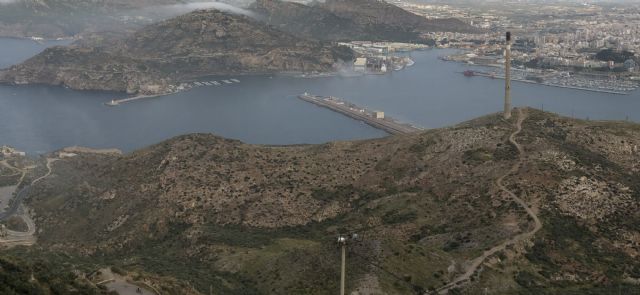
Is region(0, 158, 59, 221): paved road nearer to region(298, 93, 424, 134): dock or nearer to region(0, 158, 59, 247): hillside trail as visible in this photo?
region(0, 158, 59, 247): hillside trail

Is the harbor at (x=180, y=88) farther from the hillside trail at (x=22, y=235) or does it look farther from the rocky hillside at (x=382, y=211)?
the rocky hillside at (x=382, y=211)

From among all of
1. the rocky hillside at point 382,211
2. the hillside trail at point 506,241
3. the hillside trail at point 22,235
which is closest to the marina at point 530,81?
the rocky hillside at point 382,211

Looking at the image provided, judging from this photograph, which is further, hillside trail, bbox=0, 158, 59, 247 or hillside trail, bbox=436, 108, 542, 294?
hillside trail, bbox=0, 158, 59, 247

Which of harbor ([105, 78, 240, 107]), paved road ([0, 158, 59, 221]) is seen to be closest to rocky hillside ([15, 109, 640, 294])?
paved road ([0, 158, 59, 221])

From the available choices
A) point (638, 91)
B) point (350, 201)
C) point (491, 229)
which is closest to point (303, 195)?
point (350, 201)

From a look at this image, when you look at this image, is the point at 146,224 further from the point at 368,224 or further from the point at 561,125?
the point at 561,125

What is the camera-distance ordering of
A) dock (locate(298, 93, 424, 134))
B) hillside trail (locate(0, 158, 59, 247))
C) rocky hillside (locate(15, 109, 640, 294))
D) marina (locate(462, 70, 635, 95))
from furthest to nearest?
1. marina (locate(462, 70, 635, 95))
2. dock (locate(298, 93, 424, 134))
3. hillside trail (locate(0, 158, 59, 247))
4. rocky hillside (locate(15, 109, 640, 294))
